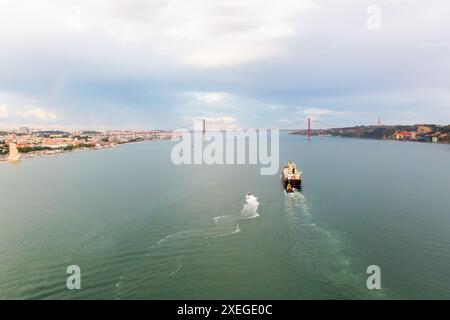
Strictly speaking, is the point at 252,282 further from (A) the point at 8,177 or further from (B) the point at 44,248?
(A) the point at 8,177

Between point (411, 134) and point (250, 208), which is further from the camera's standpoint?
point (411, 134)

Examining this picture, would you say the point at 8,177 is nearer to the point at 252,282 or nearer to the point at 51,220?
the point at 51,220

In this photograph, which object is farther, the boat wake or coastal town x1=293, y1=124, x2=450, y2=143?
coastal town x1=293, y1=124, x2=450, y2=143

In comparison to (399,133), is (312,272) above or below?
below

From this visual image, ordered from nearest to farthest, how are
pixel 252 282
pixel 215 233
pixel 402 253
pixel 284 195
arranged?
pixel 252 282, pixel 402 253, pixel 215 233, pixel 284 195

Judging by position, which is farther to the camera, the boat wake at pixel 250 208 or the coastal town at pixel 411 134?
the coastal town at pixel 411 134
